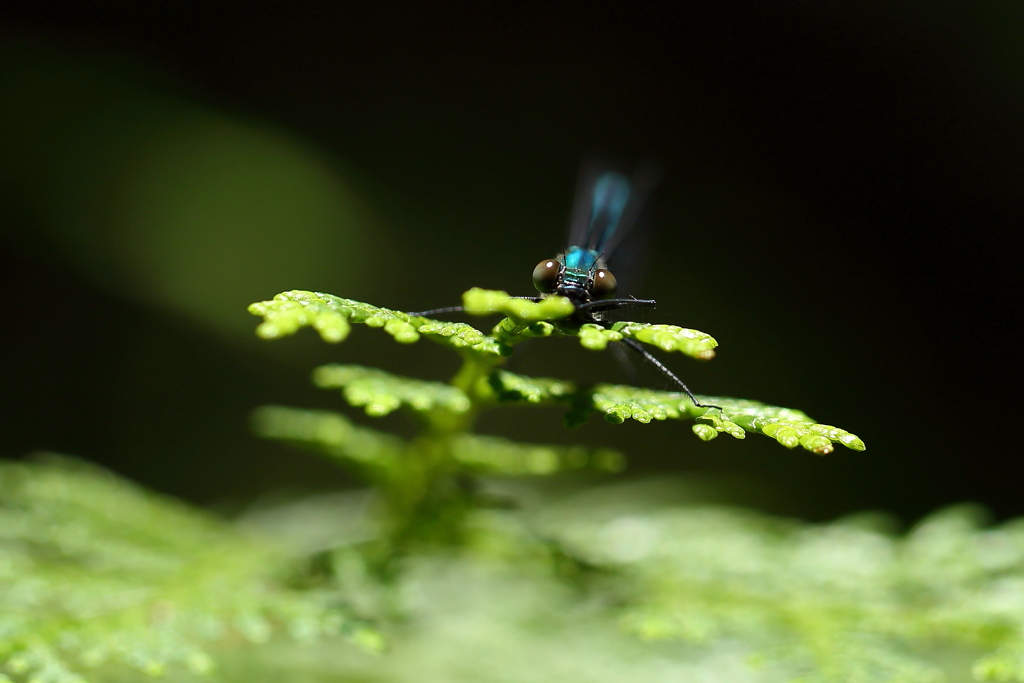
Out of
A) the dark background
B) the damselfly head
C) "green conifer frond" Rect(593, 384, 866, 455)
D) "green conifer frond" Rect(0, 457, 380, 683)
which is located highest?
the dark background

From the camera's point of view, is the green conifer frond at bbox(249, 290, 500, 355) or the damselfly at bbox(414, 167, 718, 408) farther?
the damselfly at bbox(414, 167, 718, 408)

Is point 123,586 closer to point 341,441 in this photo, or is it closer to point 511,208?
point 341,441

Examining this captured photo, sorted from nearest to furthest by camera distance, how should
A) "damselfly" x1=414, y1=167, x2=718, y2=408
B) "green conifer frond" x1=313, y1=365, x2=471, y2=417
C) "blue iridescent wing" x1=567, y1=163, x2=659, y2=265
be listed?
"green conifer frond" x1=313, y1=365, x2=471, y2=417, "damselfly" x1=414, y1=167, x2=718, y2=408, "blue iridescent wing" x1=567, y1=163, x2=659, y2=265

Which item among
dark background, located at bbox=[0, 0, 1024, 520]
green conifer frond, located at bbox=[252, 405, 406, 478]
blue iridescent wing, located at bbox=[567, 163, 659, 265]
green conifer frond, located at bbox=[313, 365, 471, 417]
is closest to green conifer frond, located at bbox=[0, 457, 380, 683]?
green conifer frond, located at bbox=[252, 405, 406, 478]

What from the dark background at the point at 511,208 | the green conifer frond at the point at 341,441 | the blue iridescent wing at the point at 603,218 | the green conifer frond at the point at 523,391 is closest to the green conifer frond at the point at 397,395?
the green conifer frond at the point at 523,391

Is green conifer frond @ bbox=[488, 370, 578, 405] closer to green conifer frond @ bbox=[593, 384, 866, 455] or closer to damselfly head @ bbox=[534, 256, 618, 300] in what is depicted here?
green conifer frond @ bbox=[593, 384, 866, 455]

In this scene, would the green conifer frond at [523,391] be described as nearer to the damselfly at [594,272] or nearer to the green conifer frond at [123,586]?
the damselfly at [594,272]

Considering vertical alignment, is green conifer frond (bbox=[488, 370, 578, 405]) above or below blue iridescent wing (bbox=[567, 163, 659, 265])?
below
